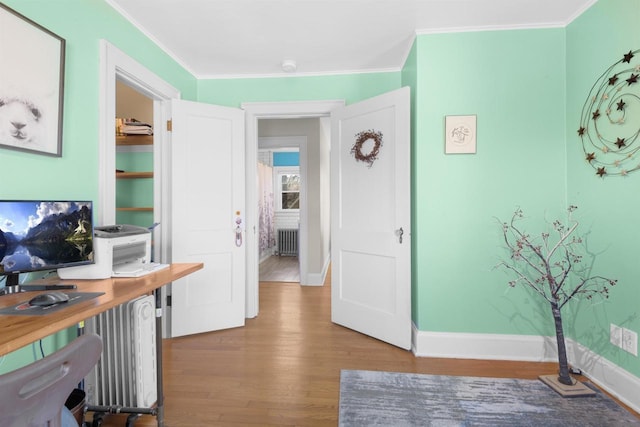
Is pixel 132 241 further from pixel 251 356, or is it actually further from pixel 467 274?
pixel 467 274

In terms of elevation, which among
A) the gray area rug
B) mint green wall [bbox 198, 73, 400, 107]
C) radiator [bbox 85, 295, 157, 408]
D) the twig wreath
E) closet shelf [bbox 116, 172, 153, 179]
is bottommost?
the gray area rug

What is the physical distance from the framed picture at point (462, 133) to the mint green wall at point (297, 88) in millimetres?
874

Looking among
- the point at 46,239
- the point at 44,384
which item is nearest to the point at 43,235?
the point at 46,239

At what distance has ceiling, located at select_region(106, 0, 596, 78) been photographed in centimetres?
209

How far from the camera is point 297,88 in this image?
309 cm

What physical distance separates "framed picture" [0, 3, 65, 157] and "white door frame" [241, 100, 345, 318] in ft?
5.26

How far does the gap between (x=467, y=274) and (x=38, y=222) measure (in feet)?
8.61

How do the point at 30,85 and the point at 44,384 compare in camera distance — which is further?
the point at 30,85

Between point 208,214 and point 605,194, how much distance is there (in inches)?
116

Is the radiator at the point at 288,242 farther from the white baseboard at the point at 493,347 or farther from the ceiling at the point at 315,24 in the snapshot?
Result: the white baseboard at the point at 493,347

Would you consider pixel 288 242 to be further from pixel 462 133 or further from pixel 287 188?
pixel 462 133

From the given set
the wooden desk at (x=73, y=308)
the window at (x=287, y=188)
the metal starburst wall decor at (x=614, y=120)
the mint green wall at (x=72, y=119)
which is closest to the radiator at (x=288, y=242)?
the window at (x=287, y=188)

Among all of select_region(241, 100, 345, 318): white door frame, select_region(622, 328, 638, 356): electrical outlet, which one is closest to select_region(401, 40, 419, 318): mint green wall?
select_region(241, 100, 345, 318): white door frame

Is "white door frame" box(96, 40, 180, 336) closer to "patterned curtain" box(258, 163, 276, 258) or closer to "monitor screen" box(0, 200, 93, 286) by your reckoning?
"monitor screen" box(0, 200, 93, 286)
